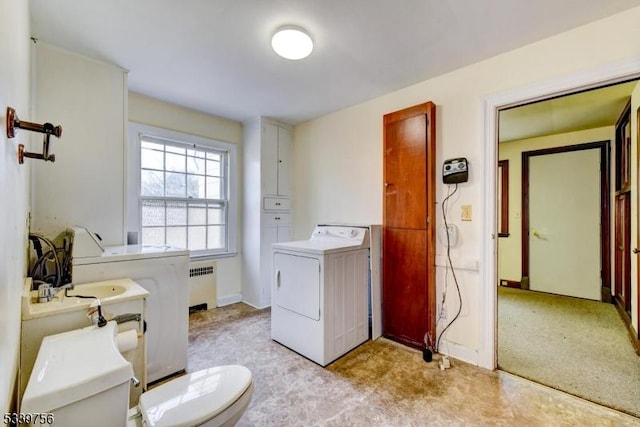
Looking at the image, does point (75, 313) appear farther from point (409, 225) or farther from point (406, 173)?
point (406, 173)

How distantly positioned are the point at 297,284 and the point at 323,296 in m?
0.30

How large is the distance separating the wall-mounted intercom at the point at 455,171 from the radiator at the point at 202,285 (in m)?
2.83

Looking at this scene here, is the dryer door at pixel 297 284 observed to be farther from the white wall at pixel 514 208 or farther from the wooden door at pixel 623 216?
the white wall at pixel 514 208

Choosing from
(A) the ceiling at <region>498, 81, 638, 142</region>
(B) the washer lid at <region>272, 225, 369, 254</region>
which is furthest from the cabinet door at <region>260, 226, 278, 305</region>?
(A) the ceiling at <region>498, 81, 638, 142</region>

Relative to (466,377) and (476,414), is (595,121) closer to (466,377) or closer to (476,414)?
(466,377)

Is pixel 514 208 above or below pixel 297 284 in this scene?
above

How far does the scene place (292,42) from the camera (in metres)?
1.90

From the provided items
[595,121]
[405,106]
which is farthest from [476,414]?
[595,121]

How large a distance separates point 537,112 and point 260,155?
3.31m

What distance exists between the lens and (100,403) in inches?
35.5

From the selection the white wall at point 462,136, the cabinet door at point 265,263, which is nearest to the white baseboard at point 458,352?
the white wall at point 462,136

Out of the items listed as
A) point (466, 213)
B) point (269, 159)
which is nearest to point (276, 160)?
point (269, 159)

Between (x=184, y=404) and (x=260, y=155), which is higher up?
(x=260, y=155)

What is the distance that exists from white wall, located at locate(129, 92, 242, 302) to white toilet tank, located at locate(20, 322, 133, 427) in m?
2.57
